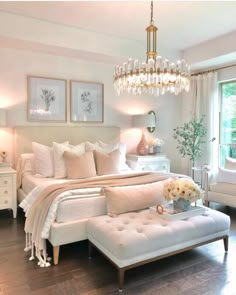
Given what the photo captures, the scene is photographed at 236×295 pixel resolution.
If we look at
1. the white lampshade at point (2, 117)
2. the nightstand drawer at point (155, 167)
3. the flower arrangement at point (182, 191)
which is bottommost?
the nightstand drawer at point (155, 167)

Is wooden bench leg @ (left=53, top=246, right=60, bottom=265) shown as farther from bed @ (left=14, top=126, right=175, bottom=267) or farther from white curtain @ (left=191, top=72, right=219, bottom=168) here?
white curtain @ (left=191, top=72, right=219, bottom=168)

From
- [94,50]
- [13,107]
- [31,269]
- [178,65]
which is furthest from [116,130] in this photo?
[31,269]

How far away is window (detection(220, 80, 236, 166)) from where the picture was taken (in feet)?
16.9

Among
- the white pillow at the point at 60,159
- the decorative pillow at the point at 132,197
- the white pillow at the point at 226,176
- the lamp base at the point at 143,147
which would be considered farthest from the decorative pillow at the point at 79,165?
the white pillow at the point at 226,176

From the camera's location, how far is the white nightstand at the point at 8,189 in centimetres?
372

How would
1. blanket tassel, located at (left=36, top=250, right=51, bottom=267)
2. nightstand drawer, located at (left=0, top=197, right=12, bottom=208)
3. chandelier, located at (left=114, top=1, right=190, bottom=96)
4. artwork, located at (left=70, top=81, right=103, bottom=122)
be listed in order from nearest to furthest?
blanket tassel, located at (left=36, top=250, right=51, bottom=267), chandelier, located at (left=114, top=1, right=190, bottom=96), nightstand drawer, located at (left=0, top=197, right=12, bottom=208), artwork, located at (left=70, top=81, right=103, bottom=122)

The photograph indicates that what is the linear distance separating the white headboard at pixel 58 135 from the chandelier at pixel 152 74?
5.76ft

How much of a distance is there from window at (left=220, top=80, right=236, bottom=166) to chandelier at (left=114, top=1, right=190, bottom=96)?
2.51 meters

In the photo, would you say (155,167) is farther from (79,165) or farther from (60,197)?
(60,197)

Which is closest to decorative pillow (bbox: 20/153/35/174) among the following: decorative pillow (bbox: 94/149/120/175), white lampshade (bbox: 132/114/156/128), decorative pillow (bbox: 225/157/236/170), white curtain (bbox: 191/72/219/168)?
decorative pillow (bbox: 94/149/120/175)

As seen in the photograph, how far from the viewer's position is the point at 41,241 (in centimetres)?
258

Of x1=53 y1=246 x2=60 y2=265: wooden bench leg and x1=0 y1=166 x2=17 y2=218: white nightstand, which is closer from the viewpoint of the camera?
x1=53 y1=246 x2=60 y2=265: wooden bench leg

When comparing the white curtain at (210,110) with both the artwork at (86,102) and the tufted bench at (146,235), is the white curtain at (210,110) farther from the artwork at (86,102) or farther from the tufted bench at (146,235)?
the tufted bench at (146,235)

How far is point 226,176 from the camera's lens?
4191 mm
